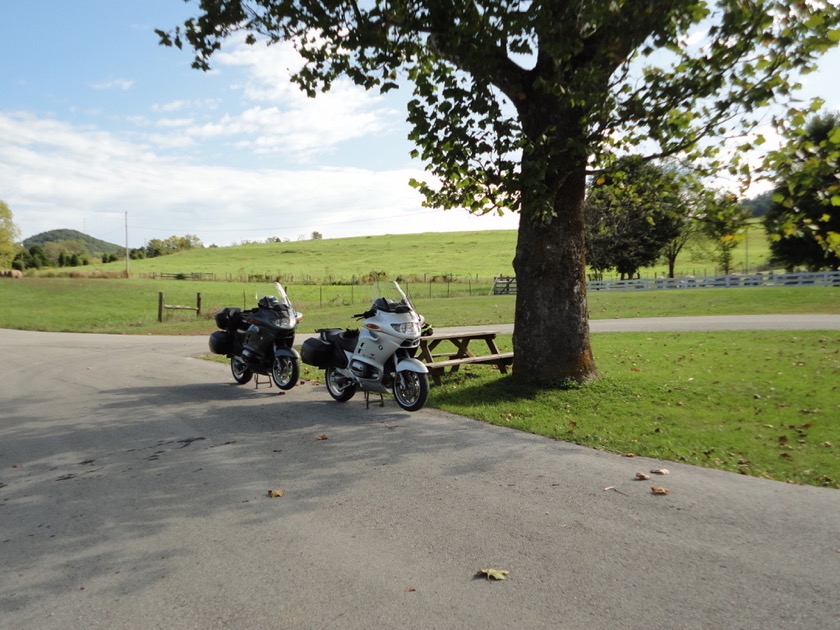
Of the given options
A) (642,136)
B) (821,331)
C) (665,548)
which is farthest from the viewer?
(821,331)

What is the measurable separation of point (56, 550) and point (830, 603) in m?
4.53

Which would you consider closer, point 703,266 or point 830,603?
point 830,603

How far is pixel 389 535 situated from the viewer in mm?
4566

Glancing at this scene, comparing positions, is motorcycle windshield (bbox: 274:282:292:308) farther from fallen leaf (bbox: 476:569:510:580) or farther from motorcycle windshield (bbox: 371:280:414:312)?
fallen leaf (bbox: 476:569:510:580)

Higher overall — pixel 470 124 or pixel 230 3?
pixel 230 3

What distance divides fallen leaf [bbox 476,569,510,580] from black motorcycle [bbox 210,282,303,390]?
6.85m

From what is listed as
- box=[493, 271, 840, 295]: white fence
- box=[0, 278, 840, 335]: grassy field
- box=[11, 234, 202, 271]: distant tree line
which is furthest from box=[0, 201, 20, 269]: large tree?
box=[493, 271, 840, 295]: white fence

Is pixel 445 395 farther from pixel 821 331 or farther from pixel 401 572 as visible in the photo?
pixel 821 331

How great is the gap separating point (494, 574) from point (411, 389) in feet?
16.6

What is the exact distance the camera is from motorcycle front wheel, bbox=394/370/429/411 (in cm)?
863

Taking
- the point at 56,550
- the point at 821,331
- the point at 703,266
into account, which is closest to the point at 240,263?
the point at 703,266

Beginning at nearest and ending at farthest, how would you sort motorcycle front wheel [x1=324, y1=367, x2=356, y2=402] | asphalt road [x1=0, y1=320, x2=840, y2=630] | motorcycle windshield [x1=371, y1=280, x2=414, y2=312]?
asphalt road [x1=0, y1=320, x2=840, y2=630]
motorcycle windshield [x1=371, y1=280, x2=414, y2=312]
motorcycle front wheel [x1=324, y1=367, x2=356, y2=402]

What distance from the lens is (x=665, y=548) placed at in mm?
4266

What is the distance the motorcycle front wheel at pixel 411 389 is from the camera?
8633 millimetres
